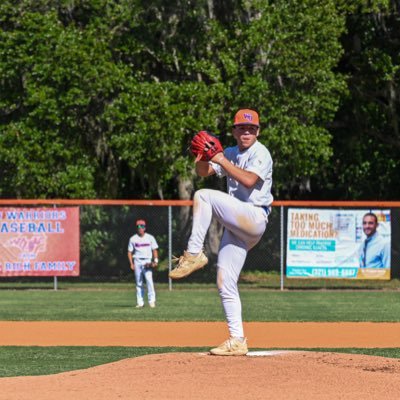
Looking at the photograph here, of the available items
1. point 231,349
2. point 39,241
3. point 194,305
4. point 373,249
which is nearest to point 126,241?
point 39,241

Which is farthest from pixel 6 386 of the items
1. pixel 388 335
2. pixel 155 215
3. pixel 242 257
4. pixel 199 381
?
pixel 155 215

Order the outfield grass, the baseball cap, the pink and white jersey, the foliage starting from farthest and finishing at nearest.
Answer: the foliage
the pink and white jersey
the outfield grass
the baseball cap

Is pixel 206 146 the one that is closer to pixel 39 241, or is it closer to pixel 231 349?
pixel 231 349

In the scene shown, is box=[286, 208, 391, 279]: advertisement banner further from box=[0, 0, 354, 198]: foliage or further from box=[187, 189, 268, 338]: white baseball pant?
box=[187, 189, 268, 338]: white baseball pant

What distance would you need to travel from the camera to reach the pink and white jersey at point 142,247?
2117 centimetres

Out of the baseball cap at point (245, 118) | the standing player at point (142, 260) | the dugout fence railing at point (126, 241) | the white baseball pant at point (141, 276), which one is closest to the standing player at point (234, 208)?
the baseball cap at point (245, 118)

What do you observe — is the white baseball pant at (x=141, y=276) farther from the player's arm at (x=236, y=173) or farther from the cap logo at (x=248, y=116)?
the player's arm at (x=236, y=173)

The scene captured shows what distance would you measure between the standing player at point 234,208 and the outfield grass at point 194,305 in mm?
8941

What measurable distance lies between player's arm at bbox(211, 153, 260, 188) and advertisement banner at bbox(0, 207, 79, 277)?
17.9 metres

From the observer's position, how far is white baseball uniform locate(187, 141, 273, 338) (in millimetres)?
9016

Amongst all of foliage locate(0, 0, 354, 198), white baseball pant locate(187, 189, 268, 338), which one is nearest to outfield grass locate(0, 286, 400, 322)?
foliage locate(0, 0, 354, 198)

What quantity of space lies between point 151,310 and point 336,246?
25.7ft

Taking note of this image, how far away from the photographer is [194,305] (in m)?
22.0

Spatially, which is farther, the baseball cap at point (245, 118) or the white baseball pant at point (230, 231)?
the baseball cap at point (245, 118)
